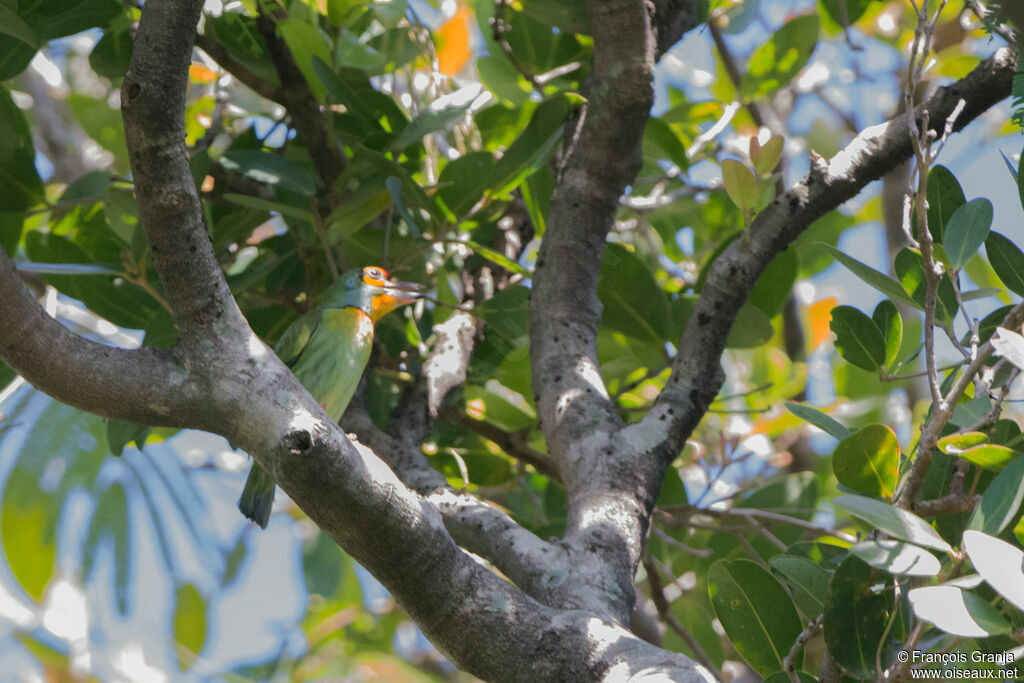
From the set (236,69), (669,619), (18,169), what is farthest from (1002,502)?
(18,169)

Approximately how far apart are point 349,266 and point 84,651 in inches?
49.4

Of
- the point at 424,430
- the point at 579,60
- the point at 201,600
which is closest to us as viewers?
the point at 424,430

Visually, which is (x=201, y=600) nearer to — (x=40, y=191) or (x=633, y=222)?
(x=40, y=191)

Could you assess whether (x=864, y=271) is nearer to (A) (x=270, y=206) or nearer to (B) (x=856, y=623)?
(B) (x=856, y=623)

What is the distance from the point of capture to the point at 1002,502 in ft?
4.22

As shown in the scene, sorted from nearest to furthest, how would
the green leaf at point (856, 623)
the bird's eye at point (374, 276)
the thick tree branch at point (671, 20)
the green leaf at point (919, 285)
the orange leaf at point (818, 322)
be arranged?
1. the green leaf at point (856, 623)
2. the green leaf at point (919, 285)
3. the thick tree branch at point (671, 20)
4. the bird's eye at point (374, 276)
5. the orange leaf at point (818, 322)

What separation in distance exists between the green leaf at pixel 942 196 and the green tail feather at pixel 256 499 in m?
1.71

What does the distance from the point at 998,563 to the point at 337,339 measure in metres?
1.83

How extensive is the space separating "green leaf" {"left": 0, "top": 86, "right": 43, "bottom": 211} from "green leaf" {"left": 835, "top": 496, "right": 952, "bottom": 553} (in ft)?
6.08

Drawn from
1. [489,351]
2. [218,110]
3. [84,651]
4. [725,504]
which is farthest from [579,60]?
[84,651]

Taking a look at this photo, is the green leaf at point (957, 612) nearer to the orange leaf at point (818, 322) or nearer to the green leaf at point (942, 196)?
the green leaf at point (942, 196)

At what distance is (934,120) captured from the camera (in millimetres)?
2021

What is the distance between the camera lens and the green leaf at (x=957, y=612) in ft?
3.88

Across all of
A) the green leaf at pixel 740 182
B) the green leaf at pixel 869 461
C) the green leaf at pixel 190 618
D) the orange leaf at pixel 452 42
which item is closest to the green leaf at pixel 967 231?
the green leaf at pixel 869 461
